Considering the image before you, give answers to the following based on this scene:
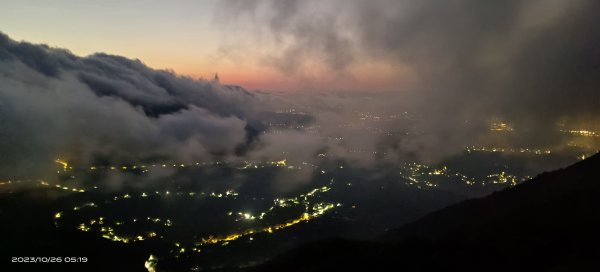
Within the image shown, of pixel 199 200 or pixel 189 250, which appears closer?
pixel 189 250

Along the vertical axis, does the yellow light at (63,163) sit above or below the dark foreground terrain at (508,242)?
above

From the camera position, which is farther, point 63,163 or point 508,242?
point 63,163

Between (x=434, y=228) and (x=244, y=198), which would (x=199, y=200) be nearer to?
(x=244, y=198)

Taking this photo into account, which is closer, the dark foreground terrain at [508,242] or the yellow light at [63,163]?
the dark foreground terrain at [508,242]

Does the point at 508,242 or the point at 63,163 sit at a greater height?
the point at 63,163

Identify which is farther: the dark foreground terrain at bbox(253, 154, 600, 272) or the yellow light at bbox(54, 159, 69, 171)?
the yellow light at bbox(54, 159, 69, 171)

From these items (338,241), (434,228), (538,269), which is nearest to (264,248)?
(338,241)

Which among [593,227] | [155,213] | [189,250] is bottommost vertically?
[593,227]

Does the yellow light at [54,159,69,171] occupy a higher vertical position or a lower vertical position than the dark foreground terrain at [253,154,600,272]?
higher
